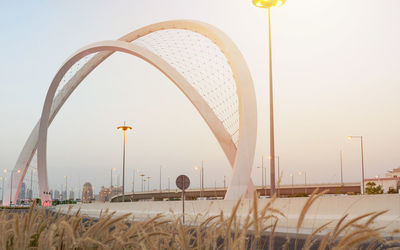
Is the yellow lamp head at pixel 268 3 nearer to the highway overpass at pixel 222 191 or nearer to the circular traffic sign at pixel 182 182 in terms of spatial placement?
the circular traffic sign at pixel 182 182

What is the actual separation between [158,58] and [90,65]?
619 inches

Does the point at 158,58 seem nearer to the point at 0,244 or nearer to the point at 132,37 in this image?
the point at 132,37

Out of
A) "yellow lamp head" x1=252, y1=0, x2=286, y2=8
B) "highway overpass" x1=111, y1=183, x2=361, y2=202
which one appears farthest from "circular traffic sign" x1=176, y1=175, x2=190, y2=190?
"highway overpass" x1=111, y1=183, x2=361, y2=202

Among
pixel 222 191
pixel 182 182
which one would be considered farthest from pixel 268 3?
pixel 222 191

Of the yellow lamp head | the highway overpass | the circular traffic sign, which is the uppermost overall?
the yellow lamp head

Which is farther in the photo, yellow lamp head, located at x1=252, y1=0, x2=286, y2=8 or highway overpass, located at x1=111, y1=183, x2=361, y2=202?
highway overpass, located at x1=111, y1=183, x2=361, y2=202

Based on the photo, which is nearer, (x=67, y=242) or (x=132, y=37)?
(x=67, y=242)

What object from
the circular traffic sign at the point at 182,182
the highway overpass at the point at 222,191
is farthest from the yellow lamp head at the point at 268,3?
the highway overpass at the point at 222,191

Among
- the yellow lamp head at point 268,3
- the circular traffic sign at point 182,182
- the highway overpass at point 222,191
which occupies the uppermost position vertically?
the yellow lamp head at point 268,3

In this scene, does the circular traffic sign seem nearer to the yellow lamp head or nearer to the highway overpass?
the yellow lamp head

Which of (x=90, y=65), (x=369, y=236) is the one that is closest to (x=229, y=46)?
(x=90, y=65)

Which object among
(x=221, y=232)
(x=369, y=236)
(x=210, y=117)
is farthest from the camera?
(x=210, y=117)

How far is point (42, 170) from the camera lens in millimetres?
54906

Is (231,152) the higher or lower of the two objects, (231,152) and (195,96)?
the lower
